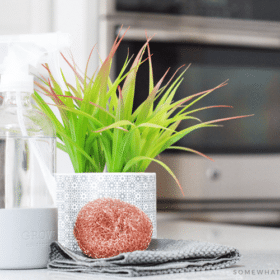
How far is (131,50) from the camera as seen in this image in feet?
4.51

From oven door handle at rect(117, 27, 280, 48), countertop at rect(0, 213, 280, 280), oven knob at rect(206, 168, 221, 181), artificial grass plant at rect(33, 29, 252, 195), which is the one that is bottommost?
countertop at rect(0, 213, 280, 280)

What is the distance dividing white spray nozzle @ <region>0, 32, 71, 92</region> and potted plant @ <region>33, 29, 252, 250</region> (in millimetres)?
29

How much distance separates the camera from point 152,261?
0.52 metres

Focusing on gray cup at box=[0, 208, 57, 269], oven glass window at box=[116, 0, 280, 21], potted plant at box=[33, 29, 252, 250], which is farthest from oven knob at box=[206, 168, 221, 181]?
gray cup at box=[0, 208, 57, 269]

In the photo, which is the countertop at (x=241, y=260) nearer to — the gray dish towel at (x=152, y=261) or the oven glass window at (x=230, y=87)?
the gray dish towel at (x=152, y=261)

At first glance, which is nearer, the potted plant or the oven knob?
the potted plant

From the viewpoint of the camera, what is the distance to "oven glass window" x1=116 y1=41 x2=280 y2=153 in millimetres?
1396

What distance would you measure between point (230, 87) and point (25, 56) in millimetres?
926

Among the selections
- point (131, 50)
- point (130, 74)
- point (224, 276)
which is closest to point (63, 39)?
point (130, 74)

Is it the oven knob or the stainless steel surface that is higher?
the stainless steel surface

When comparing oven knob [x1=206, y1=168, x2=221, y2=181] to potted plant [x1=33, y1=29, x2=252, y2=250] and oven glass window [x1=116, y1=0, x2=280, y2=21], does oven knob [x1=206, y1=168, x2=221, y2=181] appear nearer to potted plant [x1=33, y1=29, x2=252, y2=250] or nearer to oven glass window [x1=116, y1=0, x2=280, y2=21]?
oven glass window [x1=116, y1=0, x2=280, y2=21]

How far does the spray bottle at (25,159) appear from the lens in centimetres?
54

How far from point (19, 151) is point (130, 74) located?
19 cm

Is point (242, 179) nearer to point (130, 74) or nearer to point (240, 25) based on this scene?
point (240, 25)
